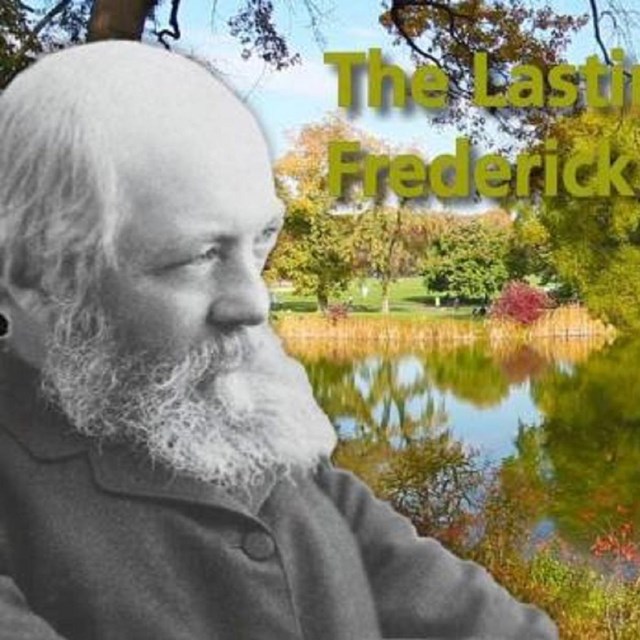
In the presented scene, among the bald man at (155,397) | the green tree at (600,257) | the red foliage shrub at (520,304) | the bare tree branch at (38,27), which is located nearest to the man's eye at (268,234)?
the bald man at (155,397)

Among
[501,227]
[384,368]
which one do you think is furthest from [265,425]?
[384,368]

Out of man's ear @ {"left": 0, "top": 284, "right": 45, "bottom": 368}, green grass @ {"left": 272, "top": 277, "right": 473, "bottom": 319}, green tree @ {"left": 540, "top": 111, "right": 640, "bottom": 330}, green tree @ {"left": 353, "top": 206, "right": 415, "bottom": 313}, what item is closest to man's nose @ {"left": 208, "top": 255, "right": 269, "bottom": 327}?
man's ear @ {"left": 0, "top": 284, "right": 45, "bottom": 368}

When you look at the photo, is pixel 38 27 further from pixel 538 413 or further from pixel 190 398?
pixel 538 413

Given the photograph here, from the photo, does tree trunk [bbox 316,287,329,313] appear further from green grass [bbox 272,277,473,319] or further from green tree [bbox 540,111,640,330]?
green tree [bbox 540,111,640,330]

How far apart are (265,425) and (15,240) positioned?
0.19 m

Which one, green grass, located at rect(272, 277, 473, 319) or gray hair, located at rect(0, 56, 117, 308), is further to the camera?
green grass, located at rect(272, 277, 473, 319)

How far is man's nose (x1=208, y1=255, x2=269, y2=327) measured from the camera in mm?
794

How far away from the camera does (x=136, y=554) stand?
0.84m

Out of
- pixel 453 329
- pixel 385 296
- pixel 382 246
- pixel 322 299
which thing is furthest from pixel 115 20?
pixel 453 329

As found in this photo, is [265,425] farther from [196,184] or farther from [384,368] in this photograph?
[384,368]

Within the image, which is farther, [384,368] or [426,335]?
[426,335]

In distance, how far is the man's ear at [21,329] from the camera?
0.83m

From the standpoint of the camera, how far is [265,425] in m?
0.87

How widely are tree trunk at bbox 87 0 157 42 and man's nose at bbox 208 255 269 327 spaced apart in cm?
82
